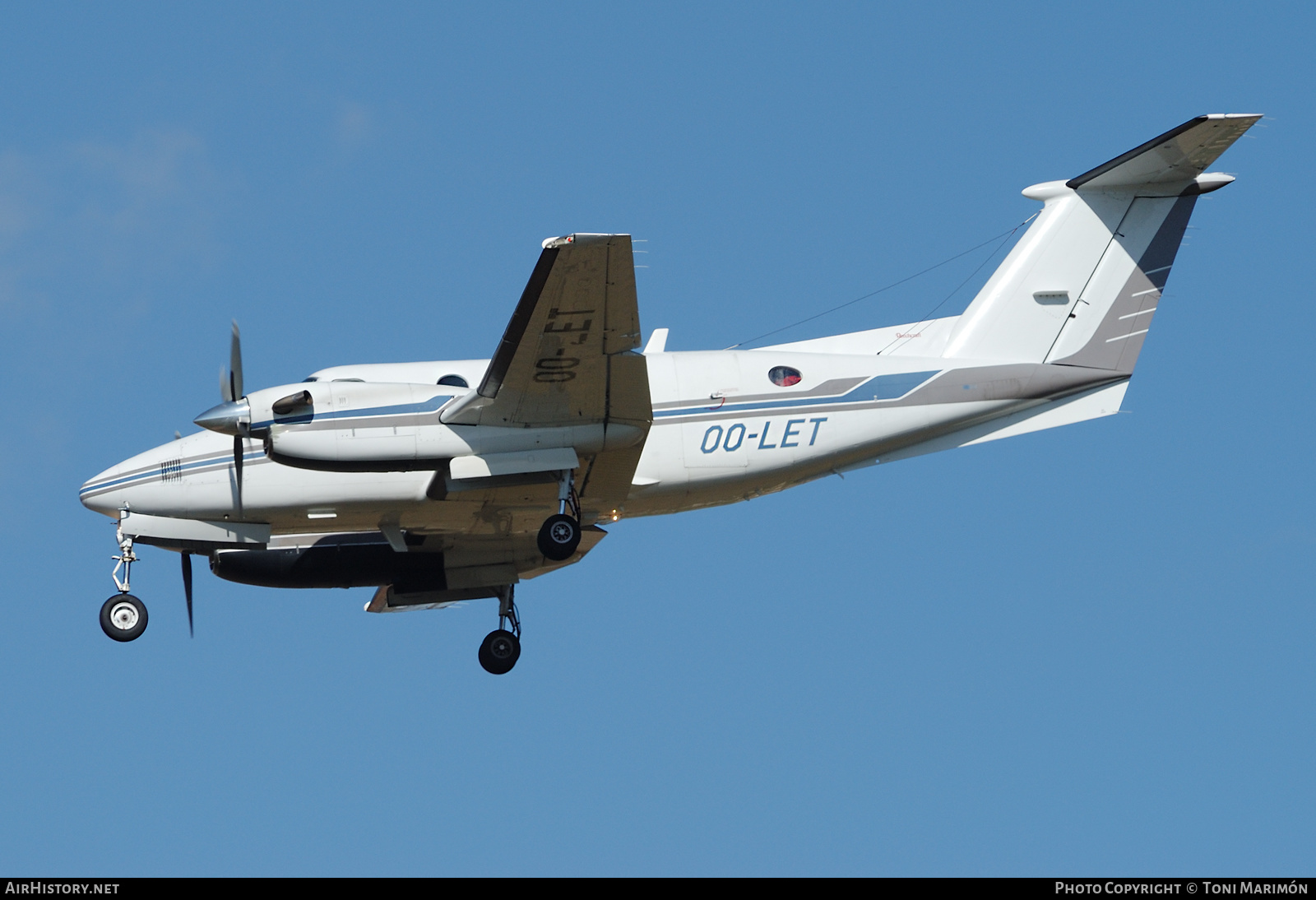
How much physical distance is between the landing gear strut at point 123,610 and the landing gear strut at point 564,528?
6288 mm

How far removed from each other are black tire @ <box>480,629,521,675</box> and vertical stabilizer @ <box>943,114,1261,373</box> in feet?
28.2

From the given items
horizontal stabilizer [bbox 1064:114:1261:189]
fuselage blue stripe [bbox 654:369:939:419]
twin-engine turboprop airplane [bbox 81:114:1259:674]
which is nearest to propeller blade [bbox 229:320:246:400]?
twin-engine turboprop airplane [bbox 81:114:1259:674]

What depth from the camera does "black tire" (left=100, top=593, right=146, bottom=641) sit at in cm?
2302

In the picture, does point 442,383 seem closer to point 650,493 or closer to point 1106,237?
point 650,493

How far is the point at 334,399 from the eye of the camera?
69.7 ft

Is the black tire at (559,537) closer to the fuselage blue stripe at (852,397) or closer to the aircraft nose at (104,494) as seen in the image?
the fuselage blue stripe at (852,397)

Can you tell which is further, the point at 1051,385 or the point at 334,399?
the point at 1051,385

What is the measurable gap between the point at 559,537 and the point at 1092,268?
33.5 feet

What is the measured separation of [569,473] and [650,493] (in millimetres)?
1808

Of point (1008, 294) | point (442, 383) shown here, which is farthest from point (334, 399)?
point (1008, 294)

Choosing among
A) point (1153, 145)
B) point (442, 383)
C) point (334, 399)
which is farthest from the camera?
point (1153, 145)

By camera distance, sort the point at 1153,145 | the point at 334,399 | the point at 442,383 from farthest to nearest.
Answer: the point at 1153,145, the point at 442,383, the point at 334,399

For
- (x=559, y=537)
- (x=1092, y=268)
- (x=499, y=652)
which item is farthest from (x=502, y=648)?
(x=1092, y=268)

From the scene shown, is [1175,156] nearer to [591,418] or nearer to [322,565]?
[591,418]
